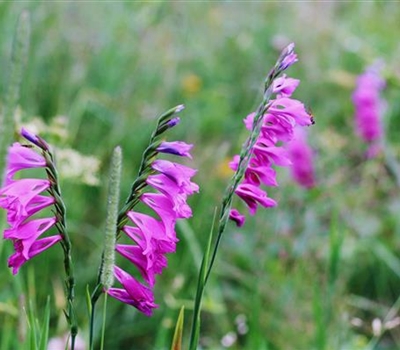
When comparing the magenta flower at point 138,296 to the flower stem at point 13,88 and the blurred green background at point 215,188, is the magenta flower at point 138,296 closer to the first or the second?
the flower stem at point 13,88

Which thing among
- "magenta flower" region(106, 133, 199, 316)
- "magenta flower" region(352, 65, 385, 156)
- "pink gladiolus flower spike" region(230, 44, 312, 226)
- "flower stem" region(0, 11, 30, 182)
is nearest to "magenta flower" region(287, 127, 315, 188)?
"magenta flower" region(352, 65, 385, 156)

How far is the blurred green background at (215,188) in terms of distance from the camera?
201 cm

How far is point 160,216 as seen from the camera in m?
0.80

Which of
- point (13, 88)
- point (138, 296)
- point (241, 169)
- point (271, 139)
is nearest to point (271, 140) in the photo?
point (271, 139)

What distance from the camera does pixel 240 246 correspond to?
2.41 metres

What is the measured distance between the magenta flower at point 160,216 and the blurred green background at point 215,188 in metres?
0.45

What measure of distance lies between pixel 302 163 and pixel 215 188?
1.21ft

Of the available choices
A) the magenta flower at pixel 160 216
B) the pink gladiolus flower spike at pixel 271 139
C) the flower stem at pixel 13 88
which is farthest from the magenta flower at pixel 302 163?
the flower stem at pixel 13 88

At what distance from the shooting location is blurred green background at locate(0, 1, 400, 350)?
2006 mm

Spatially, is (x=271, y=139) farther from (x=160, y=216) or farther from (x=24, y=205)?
(x=24, y=205)

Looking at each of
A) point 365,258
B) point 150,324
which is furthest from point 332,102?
point 150,324

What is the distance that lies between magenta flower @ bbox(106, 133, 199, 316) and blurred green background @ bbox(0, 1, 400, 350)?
1.46ft

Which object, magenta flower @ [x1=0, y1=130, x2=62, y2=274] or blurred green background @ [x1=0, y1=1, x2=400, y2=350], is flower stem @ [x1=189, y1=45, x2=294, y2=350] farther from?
blurred green background @ [x1=0, y1=1, x2=400, y2=350]

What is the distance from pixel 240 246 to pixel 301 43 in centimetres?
277
